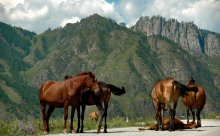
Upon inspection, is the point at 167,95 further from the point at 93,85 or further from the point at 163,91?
the point at 93,85

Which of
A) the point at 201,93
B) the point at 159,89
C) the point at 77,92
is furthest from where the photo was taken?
the point at 201,93

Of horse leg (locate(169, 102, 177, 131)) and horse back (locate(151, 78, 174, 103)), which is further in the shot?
horse back (locate(151, 78, 174, 103))

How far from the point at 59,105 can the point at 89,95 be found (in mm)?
1703

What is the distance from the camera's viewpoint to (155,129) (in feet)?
79.2

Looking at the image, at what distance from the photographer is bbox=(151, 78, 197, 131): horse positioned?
23.1 m

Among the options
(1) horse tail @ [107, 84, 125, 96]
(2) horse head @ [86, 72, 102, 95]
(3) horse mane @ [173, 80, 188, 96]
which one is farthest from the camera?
(1) horse tail @ [107, 84, 125, 96]

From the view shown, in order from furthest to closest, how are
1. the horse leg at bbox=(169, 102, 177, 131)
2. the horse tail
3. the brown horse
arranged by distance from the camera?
1. the horse tail
2. the horse leg at bbox=(169, 102, 177, 131)
3. the brown horse

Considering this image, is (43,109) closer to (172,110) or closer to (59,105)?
(59,105)

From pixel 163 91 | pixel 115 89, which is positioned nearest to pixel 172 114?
pixel 163 91

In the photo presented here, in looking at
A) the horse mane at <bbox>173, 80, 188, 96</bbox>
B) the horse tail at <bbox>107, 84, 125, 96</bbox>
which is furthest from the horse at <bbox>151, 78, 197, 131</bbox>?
the horse tail at <bbox>107, 84, 125, 96</bbox>

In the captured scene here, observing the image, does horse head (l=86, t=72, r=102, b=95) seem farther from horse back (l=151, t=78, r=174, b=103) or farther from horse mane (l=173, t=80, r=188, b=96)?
horse mane (l=173, t=80, r=188, b=96)

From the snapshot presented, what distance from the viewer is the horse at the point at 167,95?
75.8ft

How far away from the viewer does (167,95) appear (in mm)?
23250

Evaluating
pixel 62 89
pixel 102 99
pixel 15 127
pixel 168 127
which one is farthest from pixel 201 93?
pixel 15 127
